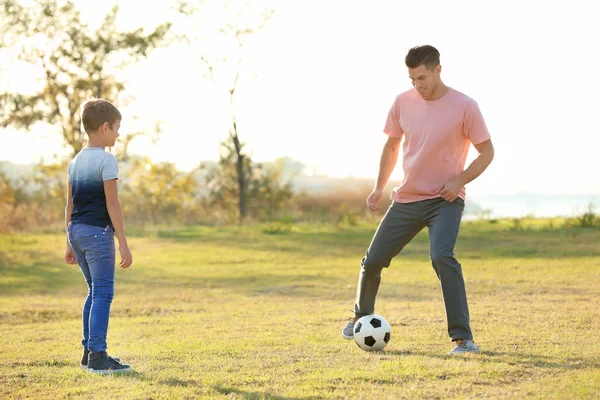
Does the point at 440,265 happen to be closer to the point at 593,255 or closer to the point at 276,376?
the point at 276,376

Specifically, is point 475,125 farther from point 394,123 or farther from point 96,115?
point 96,115

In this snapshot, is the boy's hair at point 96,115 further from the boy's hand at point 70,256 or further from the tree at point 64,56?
the tree at point 64,56

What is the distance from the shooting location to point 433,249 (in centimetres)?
652

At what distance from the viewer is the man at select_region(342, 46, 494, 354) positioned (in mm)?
6480

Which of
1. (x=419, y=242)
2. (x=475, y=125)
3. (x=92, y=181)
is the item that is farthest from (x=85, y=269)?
→ (x=419, y=242)

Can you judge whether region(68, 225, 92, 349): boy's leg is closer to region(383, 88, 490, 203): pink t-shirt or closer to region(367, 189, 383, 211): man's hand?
region(367, 189, 383, 211): man's hand

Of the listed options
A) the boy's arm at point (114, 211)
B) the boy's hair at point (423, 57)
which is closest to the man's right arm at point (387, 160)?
the boy's hair at point (423, 57)

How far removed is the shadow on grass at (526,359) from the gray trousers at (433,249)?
25cm

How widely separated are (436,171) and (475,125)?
0.46 m

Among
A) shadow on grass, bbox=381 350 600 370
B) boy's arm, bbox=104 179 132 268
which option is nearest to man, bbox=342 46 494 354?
shadow on grass, bbox=381 350 600 370

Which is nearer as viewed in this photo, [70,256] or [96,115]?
[96,115]

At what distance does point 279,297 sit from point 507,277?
13.7 feet

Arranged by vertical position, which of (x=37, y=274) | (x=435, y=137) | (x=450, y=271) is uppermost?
(x=435, y=137)

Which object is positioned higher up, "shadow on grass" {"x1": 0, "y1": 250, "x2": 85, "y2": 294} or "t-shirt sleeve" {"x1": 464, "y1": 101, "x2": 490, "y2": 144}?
"t-shirt sleeve" {"x1": 464, "y1": 101, "x2": 490, "y2": 144}
